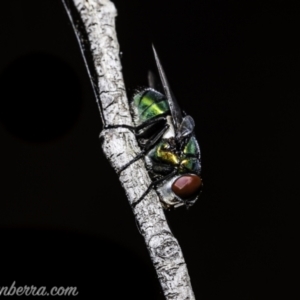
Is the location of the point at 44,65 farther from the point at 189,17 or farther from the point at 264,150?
the point at 264,150

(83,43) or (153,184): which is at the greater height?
(83,43)

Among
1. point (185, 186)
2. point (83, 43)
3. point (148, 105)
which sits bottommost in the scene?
point (185, 186)

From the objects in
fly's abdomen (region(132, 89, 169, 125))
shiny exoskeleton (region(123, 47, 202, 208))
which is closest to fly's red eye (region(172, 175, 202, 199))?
shiny exoskeleton (region(123, 47, 202, 208))

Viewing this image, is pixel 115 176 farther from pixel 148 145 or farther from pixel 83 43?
pixel 83 43

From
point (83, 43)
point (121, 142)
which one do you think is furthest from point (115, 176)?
point (83, 43)

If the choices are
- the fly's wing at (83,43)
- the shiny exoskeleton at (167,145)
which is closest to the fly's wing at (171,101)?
the shiny exoskeleton at (167,145)

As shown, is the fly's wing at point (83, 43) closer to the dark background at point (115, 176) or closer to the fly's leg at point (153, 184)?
the dark background at point (115, 176)

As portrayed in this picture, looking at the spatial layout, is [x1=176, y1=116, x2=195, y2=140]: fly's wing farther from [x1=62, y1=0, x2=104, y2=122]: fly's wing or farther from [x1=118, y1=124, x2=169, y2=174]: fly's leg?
[x1=62, y1=0, x2=104, y2=122]: fly's wing
